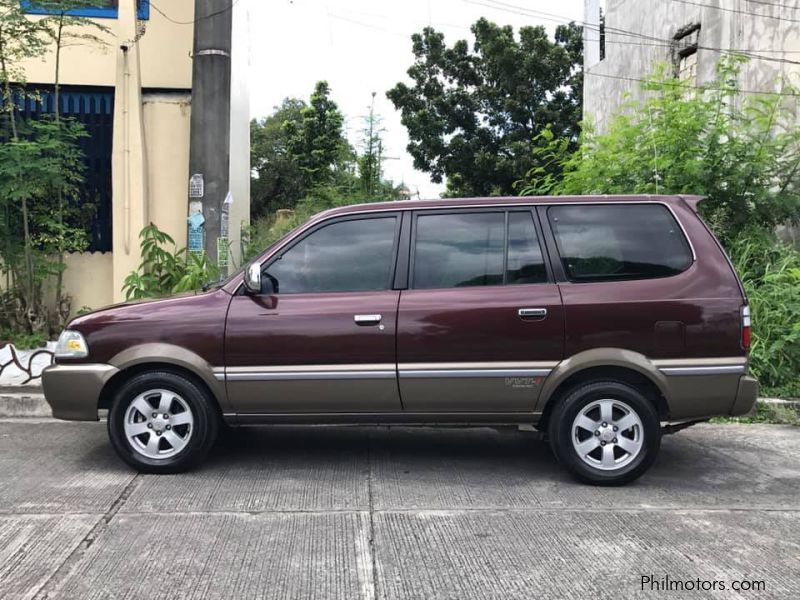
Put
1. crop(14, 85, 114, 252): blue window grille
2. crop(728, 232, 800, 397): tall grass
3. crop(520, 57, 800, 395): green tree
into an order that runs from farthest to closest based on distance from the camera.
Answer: crop(14, 85, 114, 252): blue window grille, crop(520, 57, 800, 395): green tree, crop(728, 232, 800, 397): tall grass

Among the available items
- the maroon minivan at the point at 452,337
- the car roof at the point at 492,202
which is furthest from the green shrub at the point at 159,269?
the car roof at the point at 492,202

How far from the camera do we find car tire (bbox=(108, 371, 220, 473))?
516 centimetres

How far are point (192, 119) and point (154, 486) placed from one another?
4.84m

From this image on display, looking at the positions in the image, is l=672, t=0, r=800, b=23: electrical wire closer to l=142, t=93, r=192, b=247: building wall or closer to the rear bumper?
the rear bumper

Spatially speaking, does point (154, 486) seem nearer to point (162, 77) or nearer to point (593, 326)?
point (593, 326)

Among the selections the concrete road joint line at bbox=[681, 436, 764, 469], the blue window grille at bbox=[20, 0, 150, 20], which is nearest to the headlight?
the concrete road joint line at bbox=[681, 436, 764, 469]

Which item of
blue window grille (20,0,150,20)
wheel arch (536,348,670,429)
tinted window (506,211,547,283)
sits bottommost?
wheel arch (536,348,670,429)

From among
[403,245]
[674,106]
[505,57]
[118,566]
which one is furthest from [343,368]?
[505,57]

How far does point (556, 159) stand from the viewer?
1041 cm

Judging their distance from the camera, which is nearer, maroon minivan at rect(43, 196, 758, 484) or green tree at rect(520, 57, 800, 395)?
maroon minivan at rect(43, 196, 758, 484)

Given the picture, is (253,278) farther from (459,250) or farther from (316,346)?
(459,250)

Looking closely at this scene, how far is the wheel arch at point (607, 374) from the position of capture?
4992mm

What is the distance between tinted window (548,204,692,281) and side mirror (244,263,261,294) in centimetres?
208

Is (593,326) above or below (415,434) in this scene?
above
